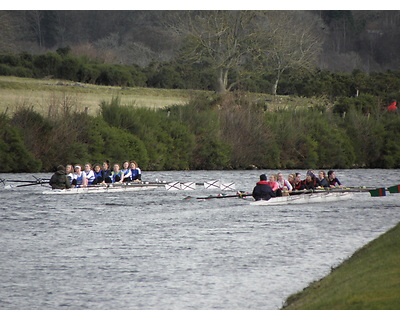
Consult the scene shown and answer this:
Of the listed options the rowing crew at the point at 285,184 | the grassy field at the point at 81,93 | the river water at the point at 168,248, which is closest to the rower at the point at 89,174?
the river water at the point at 168,248

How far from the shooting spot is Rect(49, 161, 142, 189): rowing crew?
30852mm

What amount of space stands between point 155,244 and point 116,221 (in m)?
4.84

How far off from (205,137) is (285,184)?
2055 centimetres

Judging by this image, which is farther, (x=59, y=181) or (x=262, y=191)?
(x=59, y=181)

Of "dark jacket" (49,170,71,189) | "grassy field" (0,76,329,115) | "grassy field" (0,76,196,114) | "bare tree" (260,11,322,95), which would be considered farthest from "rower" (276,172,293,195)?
"bare tree" (260,11,322,95)

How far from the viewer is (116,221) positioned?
25281 millimetres

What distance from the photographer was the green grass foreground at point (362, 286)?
1136 cm

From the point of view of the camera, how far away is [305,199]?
29953 mm

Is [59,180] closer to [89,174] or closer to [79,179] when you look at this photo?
[79,179]

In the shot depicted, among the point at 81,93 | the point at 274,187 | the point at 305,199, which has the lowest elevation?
the point at 305,199

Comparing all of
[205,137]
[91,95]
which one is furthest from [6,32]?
[205,137]

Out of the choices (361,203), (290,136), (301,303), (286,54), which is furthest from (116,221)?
(286,54)

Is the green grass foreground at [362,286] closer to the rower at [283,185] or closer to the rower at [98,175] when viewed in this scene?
the rower at [283,185]

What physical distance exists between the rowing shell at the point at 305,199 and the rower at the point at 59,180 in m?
8.24
